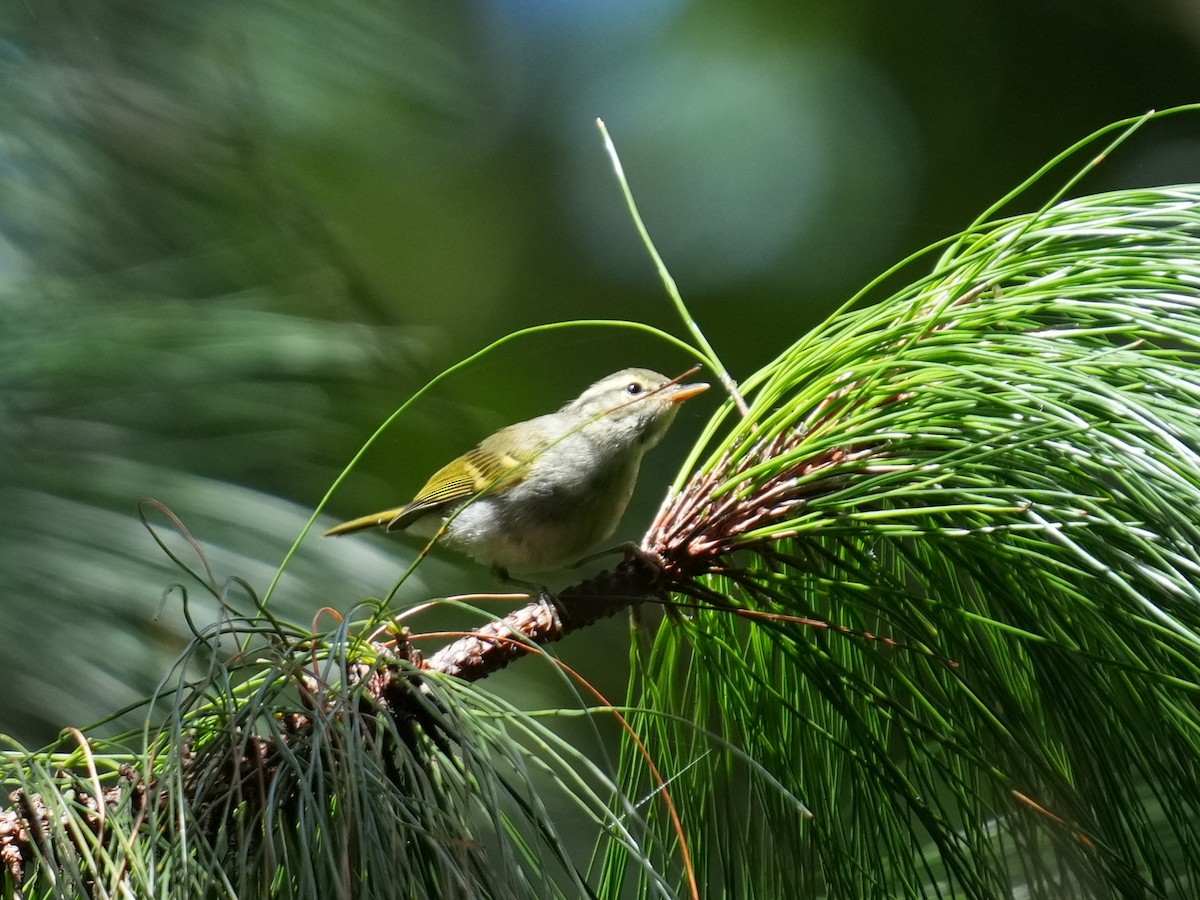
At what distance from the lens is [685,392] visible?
1.36 meters

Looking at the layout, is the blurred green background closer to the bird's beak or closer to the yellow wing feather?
the yellow wing feather

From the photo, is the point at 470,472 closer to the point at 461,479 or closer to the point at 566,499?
the point at 461,479

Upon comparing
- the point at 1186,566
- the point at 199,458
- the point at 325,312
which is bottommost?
the point at 1186,566

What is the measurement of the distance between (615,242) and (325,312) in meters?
1.61

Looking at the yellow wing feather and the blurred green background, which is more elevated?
the blurred green background

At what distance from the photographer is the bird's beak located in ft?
4.31

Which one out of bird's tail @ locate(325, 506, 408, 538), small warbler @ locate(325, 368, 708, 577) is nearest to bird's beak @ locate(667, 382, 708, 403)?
small warbler @ locate(325, 368, 708, 577)

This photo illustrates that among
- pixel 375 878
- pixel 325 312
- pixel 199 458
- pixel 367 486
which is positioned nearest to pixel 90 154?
pixel 199 458

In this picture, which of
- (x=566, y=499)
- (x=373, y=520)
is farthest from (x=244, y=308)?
(x=373, y=520)

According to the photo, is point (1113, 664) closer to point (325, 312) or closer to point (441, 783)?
point (441, 783)

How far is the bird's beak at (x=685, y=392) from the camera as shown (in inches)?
51.8

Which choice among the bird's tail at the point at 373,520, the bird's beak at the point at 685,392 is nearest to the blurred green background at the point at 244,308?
the bird's tail at the point at 373,520

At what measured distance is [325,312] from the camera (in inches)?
67.0

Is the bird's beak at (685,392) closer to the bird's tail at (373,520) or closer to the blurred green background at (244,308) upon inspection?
the blurred green background at (244,308)
